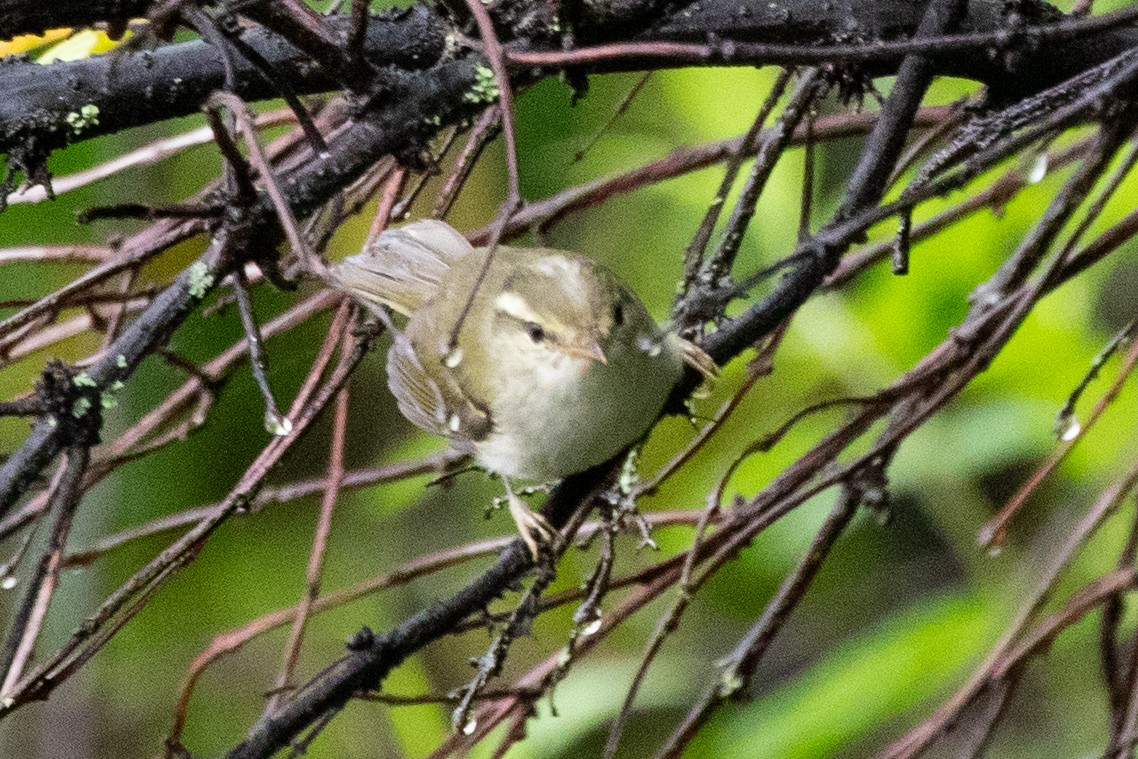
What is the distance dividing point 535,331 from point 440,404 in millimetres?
177

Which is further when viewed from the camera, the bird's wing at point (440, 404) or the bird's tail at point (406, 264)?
the bird's tail at point (406, 264)

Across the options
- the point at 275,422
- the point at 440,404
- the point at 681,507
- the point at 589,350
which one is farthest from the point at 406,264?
the point at 681,507

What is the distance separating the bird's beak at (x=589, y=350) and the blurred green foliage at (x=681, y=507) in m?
0.68

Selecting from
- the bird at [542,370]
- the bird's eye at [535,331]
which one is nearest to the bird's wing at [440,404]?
the bird at [542,370]

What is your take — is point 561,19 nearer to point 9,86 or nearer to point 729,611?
point 9,86

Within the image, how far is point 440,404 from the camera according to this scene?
4.76 feet

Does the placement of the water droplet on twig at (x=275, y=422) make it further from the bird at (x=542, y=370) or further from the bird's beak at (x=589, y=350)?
the bird's beak at (x=589, y=350)

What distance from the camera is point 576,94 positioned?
115 cm

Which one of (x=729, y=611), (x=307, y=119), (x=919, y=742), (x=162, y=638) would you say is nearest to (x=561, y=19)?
(x=307, y=119)

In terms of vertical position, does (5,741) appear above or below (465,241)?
above

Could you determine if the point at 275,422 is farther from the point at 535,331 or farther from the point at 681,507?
the point at 681,507

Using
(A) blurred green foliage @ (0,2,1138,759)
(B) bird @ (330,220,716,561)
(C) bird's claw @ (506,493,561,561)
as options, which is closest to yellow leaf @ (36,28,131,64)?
(B) bird @ (330,220,716,561)

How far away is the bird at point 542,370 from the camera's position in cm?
127

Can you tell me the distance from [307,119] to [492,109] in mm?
332
